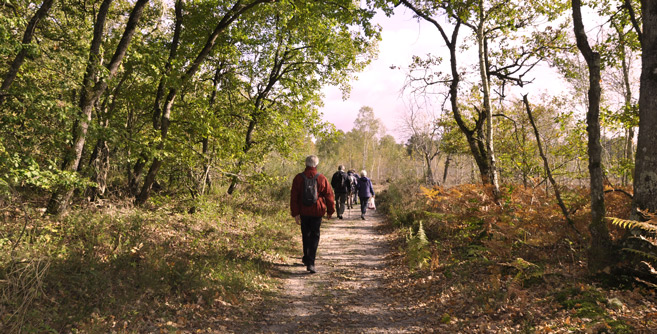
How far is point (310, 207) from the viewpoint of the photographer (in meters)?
6.57

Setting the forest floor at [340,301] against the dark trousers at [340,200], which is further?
the dark trousers at [340,200]

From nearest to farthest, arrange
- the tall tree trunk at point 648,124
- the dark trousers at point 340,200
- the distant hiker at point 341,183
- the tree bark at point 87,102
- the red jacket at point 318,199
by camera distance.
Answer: the tall tree trunk at point 648,124 < the red jacket at point 318,199 < the tree bark at point 87,102 < the distant hiker at point 341,183 < the dark trousers at point 340,200

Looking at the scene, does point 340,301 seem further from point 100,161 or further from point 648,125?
point 100,161

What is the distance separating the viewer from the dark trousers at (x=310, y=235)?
6660 mm

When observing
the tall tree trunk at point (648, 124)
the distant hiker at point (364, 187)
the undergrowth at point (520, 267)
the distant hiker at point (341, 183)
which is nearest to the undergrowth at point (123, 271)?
the undergrowth at point (520, 267)

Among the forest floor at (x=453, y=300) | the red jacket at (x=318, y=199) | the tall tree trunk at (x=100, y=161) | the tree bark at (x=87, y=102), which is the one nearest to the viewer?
the forest floor at (x=453, y=300)

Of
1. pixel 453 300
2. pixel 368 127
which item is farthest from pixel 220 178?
pixel 368 127

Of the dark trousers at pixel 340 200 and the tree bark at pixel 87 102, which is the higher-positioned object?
the tree bark at pixel 87 102

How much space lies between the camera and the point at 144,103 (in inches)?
429

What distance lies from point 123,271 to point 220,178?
7711 millimetres

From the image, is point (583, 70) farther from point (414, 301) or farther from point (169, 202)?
point (169, 202)

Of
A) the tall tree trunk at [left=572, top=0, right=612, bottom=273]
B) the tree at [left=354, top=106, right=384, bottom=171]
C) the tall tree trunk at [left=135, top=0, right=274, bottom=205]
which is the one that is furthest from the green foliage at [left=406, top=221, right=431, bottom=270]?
the tree at [left=354, top=106, right=384, bottom=171]

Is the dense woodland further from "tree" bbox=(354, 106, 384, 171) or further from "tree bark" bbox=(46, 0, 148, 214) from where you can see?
"tree" bbox=(354, 106, 384, 171)

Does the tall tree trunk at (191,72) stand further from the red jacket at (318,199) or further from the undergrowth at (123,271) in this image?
the red jacket at (318,199)
